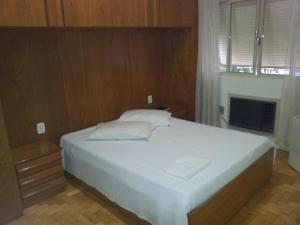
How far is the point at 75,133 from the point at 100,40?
112cm

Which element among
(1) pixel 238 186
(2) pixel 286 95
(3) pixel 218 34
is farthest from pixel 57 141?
(2) pixel 286 95

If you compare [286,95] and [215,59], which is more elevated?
[215,59]

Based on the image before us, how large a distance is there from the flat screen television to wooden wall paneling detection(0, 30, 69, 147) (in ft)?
7.42

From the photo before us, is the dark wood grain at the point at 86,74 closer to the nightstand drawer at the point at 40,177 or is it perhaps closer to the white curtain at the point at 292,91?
the nightstand drawer at the point at 40,177

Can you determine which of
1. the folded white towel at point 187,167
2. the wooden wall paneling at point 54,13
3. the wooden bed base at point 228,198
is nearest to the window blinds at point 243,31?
the wooden bed base at point 228,198

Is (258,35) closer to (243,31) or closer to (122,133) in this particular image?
(243,31)

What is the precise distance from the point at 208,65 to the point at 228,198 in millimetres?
2124

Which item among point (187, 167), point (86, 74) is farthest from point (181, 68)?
point (187, 167)

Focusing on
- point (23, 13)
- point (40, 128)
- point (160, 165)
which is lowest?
point (160, 165)

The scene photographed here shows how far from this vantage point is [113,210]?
221cm

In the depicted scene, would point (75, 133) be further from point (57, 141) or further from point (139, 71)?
point (139, 71)

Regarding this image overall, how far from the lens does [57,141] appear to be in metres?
2.82

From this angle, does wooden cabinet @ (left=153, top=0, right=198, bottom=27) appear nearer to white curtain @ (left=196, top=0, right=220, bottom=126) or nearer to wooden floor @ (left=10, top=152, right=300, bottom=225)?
white curtain @ (left=196, top=0, right=220, bottom=126)

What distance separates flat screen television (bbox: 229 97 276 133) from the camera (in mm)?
3289
